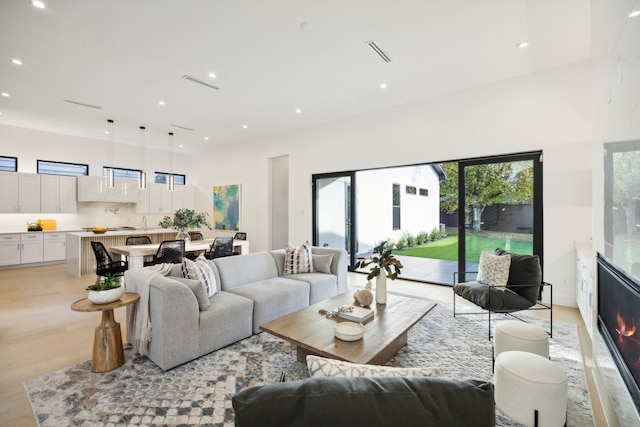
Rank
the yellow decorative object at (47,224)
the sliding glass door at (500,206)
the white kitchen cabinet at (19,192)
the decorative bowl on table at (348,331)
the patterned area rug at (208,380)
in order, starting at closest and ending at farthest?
the patterned area rug at (208,380), the decorative bowl on table at (348,331), the sliding glass door at (500,206), the white kitchen cabinet at (19,192), the yellow decorative object at (47,224)

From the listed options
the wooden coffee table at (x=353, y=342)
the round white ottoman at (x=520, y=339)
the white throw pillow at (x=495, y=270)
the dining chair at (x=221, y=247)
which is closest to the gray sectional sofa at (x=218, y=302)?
the wooden coffee table at (x=353, y=342)

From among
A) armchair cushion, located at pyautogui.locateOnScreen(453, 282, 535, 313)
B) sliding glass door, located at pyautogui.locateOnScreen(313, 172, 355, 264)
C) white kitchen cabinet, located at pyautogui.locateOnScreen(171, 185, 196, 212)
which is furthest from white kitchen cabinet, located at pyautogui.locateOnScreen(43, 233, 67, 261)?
armchair cushion, located at pyautogui.locateOnScreen(453, 282, 535, 313)

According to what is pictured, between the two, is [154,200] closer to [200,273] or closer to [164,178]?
[164,178]

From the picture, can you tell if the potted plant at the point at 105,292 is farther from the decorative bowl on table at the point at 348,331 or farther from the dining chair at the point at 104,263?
the dining chair at the point at 104,263

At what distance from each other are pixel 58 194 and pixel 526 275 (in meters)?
9.72

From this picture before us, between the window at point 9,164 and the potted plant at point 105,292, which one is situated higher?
the window at point 9,164

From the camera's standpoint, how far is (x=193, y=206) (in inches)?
391

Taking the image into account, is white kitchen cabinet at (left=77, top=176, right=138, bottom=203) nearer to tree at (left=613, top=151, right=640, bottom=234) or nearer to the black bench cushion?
the black bench cushion

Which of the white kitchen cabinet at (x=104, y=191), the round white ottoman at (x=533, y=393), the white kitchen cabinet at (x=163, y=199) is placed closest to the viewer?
the round white ottoman at (x=533, y=393)

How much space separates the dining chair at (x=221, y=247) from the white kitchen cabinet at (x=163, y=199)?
459 centimetres

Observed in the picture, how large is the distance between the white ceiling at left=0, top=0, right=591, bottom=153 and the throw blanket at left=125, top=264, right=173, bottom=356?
262cm

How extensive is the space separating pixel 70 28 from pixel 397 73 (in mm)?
4048

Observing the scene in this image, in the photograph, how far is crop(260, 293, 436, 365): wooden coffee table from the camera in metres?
1.97

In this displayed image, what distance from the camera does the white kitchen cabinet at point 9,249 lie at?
634 cm
